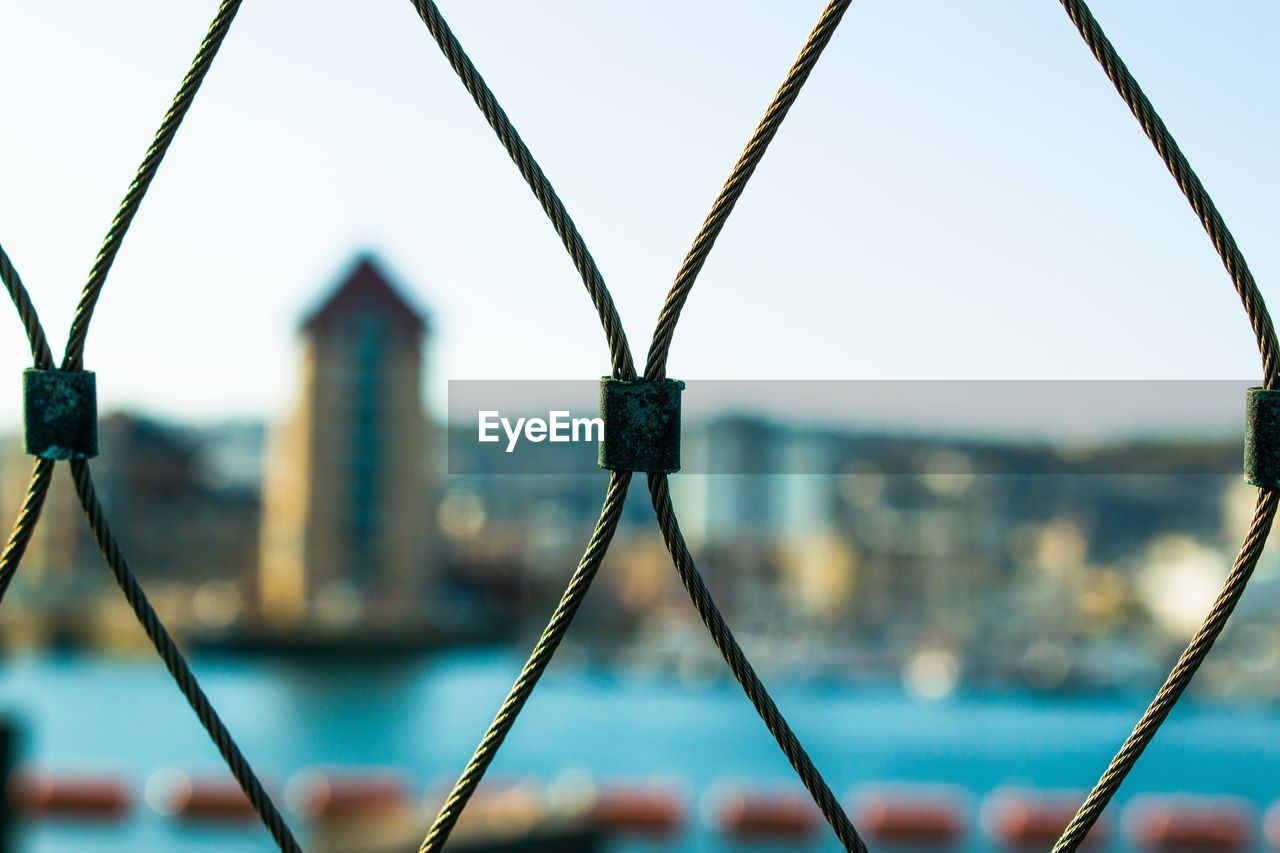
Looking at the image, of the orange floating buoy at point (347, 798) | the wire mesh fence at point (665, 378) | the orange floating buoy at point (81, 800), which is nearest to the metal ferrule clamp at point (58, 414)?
the wire mesh fence at point (665, 378)

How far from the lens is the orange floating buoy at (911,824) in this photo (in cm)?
1470

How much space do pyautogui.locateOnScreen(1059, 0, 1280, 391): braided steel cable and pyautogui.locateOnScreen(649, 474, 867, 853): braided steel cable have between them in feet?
0.96

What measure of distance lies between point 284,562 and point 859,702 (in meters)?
13.0

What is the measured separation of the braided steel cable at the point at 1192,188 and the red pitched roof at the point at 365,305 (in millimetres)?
30583

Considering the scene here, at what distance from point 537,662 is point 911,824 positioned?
1491 centimetres

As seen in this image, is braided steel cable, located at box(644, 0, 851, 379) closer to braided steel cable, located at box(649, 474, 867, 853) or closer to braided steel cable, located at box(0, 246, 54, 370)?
braided steel cable, located at box(649, 474, 867, 853)

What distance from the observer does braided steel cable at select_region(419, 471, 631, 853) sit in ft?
2.36

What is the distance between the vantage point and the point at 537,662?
73 cm

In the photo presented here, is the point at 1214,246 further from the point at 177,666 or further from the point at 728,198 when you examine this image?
the point at 177,666

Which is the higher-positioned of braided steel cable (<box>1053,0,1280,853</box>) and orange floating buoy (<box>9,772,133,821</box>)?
orange floating buoy (<box>9,772,133,821</box>)

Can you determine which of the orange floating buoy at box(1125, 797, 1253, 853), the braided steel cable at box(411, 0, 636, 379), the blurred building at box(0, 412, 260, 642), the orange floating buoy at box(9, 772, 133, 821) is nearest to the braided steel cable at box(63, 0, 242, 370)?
the braided steel cable at box(411, 0, 636, 379)

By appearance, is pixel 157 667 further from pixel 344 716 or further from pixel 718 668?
pixel 718 668

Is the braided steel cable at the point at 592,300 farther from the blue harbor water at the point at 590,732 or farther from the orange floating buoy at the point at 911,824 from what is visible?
the orange floating buoy at the point at 911,824

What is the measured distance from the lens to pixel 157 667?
31.3 metres
